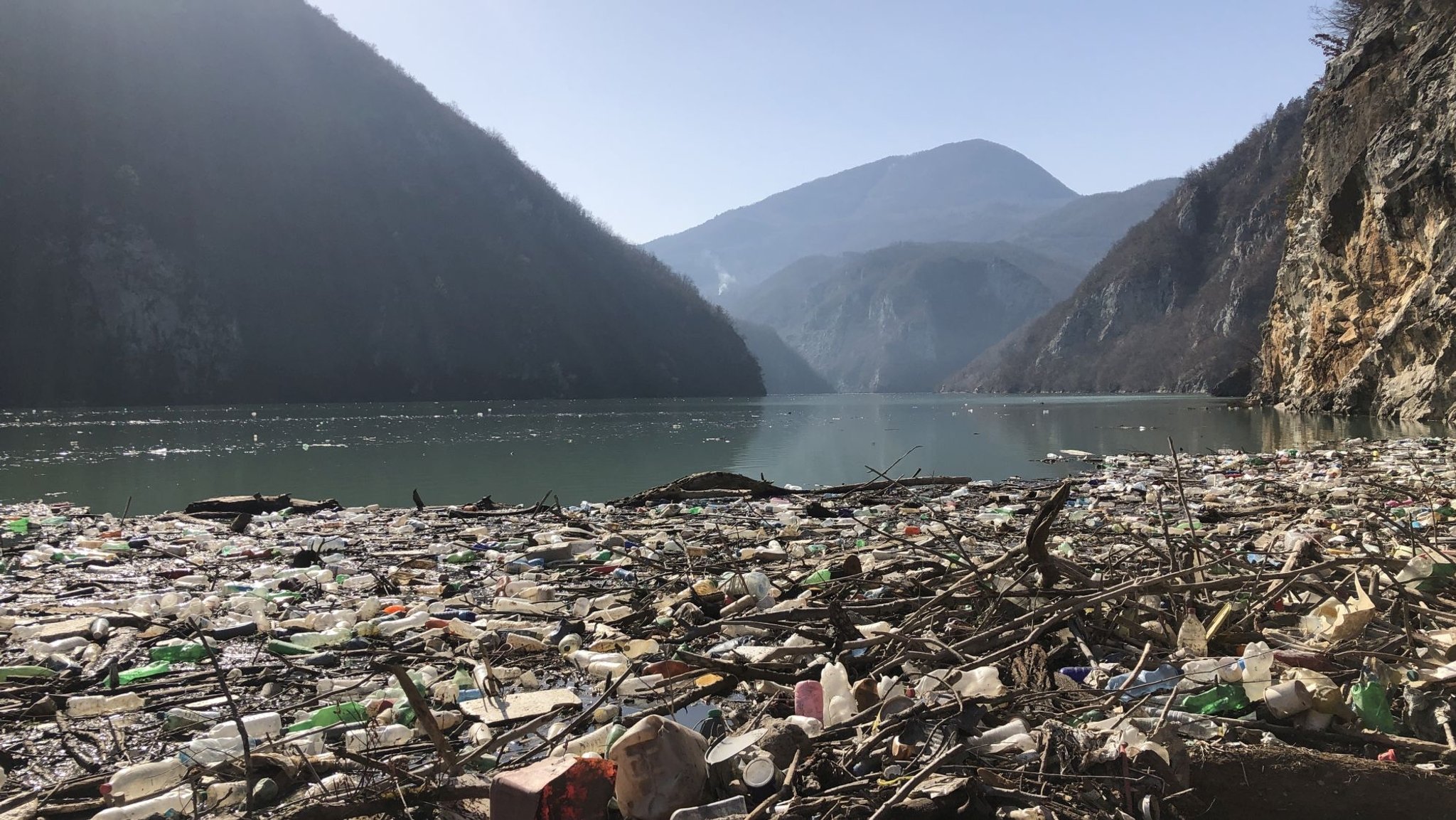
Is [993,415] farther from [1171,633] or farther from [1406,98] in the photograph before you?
[1171,633]

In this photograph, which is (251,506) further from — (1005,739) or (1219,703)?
(1219,703)

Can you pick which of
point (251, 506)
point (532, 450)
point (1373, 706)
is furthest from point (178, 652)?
point (532, 450)

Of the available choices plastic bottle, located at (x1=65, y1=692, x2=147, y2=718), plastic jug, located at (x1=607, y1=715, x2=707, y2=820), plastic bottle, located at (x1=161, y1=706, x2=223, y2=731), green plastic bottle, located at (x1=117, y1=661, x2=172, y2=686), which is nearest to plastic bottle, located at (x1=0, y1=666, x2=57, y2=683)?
green plastic bottle, located at (x1=117, y1=661, x2=172, y2=686)

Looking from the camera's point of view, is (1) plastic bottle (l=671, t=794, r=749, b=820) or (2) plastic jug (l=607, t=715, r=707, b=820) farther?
(2) plastic jug (l=607, t=715, r=707, b=820)

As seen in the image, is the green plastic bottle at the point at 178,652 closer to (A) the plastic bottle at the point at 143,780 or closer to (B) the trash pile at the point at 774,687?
(B) the trash pile at the point at 774,687

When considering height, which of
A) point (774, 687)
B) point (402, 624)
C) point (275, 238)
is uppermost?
point (275, 238)

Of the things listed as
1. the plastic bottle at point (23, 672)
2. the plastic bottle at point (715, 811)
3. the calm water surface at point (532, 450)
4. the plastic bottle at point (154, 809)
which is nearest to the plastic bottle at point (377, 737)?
the plastic bottle at point (154, 809)

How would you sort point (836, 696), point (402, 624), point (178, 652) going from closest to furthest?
1. point (836, 696)
2. point (178, 652)
3. point (402, 624)

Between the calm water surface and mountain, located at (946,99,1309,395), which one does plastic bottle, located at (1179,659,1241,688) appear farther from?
mountain, located at (946,99,1309,395)
